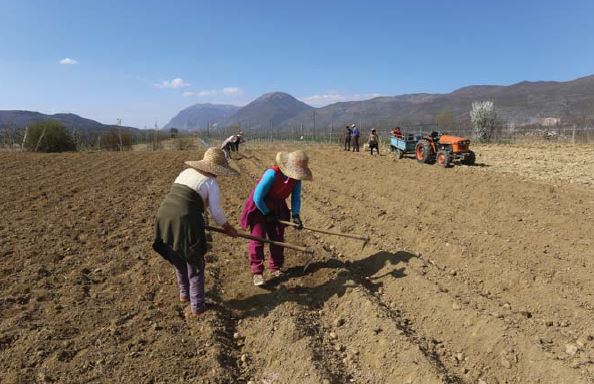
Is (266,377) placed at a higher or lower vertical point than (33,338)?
lower

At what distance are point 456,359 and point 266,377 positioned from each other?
1455 mm

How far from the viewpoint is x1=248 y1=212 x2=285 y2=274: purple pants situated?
4.41 metres

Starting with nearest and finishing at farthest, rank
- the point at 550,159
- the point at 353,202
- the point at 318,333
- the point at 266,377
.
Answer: the point at 266,377
the point at 318,333
the point at 353,202
the point at 550,159

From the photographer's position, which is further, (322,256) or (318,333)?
(322,256)

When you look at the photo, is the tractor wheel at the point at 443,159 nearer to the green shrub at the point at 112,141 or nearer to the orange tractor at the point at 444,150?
the orange tractor at the point at 444,150

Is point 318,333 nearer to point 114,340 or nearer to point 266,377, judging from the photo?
point 266,377

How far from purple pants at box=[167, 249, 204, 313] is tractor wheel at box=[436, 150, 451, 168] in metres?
11.0

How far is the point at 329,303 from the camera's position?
13.6 feet

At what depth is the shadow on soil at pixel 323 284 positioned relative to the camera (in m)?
4.09

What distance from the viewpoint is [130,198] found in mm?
9320

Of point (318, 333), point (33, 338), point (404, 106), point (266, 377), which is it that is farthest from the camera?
point (404, 106)

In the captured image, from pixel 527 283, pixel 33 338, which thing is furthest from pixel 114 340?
pixel 527 283

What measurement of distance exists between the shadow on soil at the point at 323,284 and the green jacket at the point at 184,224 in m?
0.78

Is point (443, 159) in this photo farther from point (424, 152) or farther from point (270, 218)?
point (270, 218)
